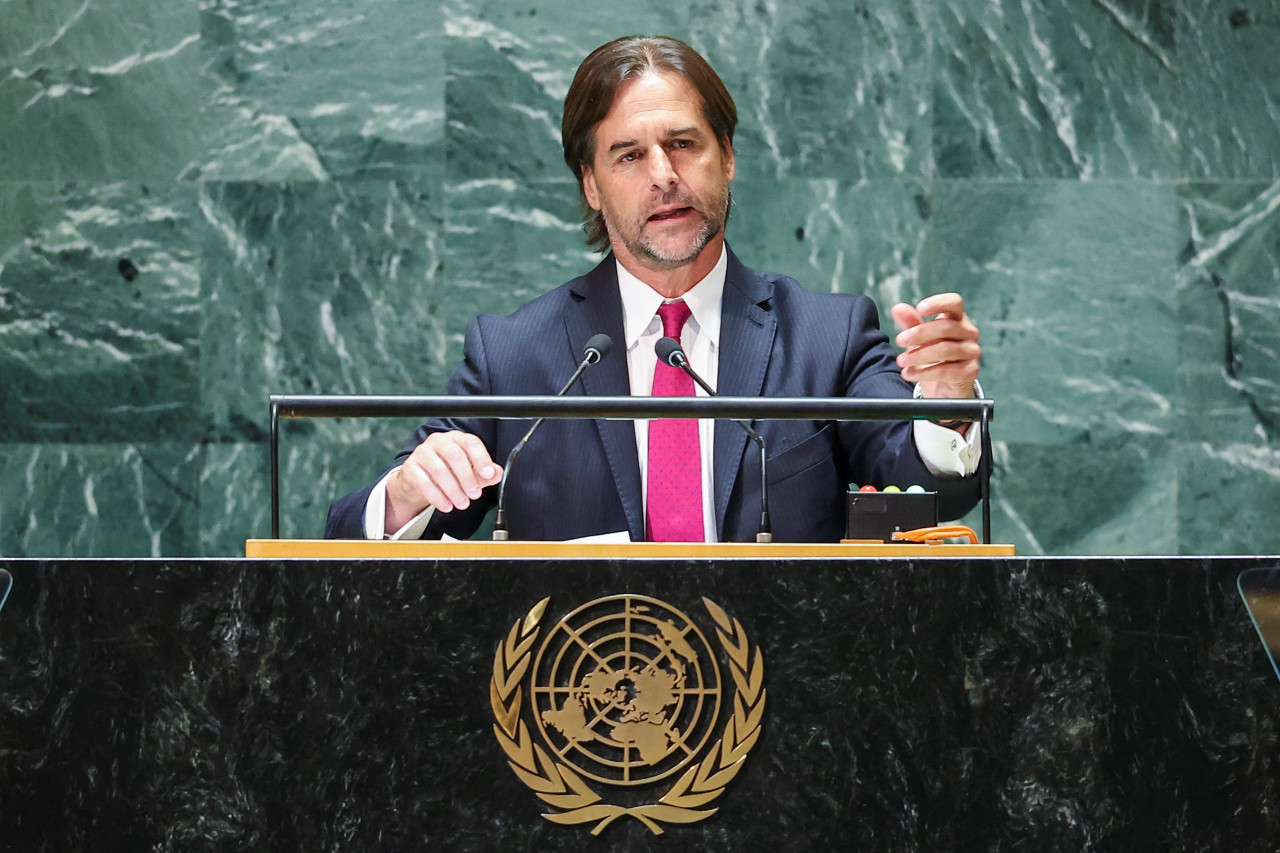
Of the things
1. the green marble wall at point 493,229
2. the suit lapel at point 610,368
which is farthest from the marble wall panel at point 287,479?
the suit lapel at point 610,368

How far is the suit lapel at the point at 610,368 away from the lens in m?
2.47

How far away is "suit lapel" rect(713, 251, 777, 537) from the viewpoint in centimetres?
245

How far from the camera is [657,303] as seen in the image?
2754 mm

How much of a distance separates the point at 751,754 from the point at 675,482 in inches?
40.5

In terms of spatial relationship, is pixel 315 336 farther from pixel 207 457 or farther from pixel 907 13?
pixel 907 13

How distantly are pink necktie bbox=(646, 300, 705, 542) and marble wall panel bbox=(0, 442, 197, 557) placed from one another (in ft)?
6.04

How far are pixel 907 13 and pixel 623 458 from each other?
1966 millimetres

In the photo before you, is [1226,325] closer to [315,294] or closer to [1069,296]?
[1069,296]

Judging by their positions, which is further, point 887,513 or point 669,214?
point 669,214

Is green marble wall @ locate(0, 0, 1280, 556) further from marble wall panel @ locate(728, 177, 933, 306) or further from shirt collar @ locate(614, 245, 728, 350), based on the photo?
shirt collar @ locate(614, 245, 728, 350)

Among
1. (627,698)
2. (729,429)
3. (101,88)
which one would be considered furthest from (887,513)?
(101,88)

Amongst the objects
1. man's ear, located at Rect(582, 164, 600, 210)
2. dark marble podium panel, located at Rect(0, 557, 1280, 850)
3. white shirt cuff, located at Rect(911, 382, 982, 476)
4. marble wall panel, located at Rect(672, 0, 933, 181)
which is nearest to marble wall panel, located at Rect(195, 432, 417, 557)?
man's ear, located at Rect(582, 164, 600, 210)

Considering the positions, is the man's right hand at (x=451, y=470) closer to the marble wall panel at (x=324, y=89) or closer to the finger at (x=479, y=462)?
the finger at (x=479, y=462)

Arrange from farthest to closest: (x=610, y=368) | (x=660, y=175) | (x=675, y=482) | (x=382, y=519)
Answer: (x=660, y=175) → (x=610, y=368) → (x=675, y=482) → (x=382, y=519)
